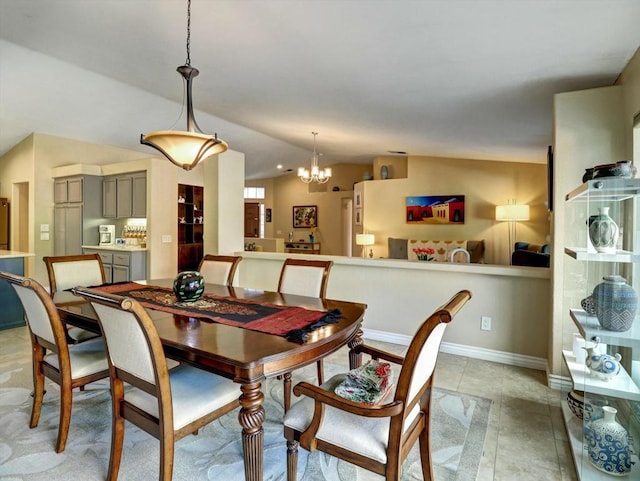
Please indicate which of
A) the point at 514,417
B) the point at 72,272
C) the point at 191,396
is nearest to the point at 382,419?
the point at 191,396

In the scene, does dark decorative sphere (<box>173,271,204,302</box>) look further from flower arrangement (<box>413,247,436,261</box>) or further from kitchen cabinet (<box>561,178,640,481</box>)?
flower arrangement (<box>413,247,436,261</box>)

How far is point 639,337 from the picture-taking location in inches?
60.7

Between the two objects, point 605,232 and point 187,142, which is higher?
point 187,142

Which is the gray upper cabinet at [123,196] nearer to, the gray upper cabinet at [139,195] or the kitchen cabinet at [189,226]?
the gray upper cabinet at [139,195]

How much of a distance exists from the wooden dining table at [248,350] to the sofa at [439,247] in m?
5.24

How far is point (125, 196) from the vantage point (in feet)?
18.6

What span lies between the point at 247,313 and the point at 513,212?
5.47 meters

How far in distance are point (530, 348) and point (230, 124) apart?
5.62m

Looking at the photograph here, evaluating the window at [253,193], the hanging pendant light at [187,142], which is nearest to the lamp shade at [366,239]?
the window at [253,193]

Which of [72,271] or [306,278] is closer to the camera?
[306,278]

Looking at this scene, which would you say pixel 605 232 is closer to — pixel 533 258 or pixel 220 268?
pixel 533 258

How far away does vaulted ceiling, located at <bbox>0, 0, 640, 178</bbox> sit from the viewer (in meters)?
1.97

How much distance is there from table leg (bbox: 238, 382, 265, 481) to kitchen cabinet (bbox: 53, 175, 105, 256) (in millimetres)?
5744

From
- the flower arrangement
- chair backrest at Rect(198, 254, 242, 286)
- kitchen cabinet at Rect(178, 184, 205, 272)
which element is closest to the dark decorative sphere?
chair backrest at Rect(198, 254, 242, 286)
